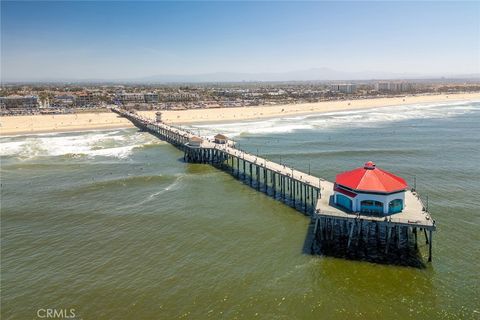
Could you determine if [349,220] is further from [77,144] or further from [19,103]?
[19,103]

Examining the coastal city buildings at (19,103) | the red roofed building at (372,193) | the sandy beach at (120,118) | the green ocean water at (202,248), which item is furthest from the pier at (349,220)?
the coastal city buildings at (19,103)

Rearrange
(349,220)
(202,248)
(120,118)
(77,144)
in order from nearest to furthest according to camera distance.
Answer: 1. (349,220)
2. (202,248)
3. (77,144)
4. (120,118)

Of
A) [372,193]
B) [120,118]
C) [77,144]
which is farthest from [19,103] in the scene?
[372,193]

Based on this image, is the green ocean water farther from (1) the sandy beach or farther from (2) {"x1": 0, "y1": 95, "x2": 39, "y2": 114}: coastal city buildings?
(2) {"x1": 0, "y1": 95, "x2": 39, "y2": 114}: coastal city buildings

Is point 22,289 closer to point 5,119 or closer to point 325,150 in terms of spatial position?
point 325,150

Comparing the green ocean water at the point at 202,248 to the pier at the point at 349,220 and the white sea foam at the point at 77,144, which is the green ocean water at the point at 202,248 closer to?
the pier at the point at 349,220
